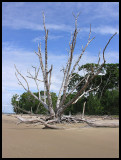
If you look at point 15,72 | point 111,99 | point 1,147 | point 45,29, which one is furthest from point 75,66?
Answer: point 111,99

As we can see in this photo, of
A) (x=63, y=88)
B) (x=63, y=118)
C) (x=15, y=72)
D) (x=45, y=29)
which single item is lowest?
(x=63, y=118)

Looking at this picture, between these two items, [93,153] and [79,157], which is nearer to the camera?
[79,157]

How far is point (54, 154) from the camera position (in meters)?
3.14

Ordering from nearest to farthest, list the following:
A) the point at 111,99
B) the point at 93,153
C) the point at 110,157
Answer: the point at 110,157
the point at 93,153
the point at 111,99

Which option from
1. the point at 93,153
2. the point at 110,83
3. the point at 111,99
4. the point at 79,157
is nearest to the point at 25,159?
the point at 79,157

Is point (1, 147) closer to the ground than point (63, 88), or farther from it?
closer to the ground

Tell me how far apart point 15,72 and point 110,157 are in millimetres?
10357

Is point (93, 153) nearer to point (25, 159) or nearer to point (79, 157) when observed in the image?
point (79, 157)

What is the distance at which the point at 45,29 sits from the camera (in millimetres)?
11188

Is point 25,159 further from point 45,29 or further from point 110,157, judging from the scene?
point 45,29

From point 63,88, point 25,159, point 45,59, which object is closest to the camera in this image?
point 25,159

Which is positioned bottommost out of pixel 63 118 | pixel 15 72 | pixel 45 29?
pixel 63 118

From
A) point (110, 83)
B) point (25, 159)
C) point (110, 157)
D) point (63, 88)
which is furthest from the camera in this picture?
point (110, 83)

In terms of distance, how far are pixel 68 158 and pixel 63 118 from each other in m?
8.27
